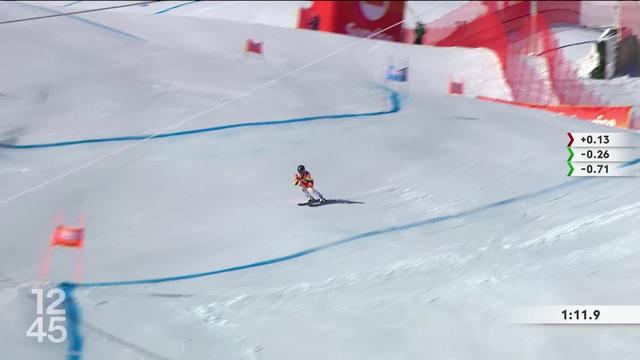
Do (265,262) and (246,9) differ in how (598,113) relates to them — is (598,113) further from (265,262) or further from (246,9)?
(246,9)

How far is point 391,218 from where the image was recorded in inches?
177

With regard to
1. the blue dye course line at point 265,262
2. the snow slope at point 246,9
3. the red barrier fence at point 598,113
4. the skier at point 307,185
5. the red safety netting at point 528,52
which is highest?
the snow slope at point 246,9

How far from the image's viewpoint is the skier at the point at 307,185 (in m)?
4.55

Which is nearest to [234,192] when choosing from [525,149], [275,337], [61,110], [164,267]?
[164,267]

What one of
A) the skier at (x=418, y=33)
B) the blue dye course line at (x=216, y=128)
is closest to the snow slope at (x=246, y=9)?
the skier at (x=418, y=33)

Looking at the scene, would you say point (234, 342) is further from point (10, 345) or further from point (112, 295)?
point (10, 345)

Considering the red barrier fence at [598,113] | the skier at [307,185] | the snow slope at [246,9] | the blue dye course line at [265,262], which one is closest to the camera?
the blue dye course line at [265,262]

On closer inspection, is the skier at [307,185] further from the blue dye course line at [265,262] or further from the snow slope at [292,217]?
the blue dye course line at [265,262]

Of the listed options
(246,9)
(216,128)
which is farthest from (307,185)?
(246,9)

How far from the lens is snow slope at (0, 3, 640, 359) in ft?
12.8

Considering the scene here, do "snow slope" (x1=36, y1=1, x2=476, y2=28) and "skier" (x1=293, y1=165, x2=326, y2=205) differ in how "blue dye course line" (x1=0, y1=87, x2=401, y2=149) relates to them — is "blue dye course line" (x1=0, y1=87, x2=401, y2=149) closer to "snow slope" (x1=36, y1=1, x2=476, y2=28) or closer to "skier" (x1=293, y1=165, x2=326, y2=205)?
"skier" (x1=293, y1=165, x2=326, y2=205)

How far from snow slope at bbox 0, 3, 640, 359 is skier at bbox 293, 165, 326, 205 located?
0.05m

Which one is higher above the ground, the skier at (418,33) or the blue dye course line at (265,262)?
the skier at (418,33)

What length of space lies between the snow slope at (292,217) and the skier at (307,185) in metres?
0.05
